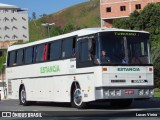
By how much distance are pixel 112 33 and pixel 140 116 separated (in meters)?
4.83

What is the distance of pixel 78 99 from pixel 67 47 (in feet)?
7.75

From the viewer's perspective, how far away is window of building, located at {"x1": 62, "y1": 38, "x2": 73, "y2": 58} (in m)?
22.3

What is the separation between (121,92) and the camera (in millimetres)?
20359

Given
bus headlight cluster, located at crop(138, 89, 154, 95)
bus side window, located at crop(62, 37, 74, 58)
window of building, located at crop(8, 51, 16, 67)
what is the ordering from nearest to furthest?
1. bus headlight cluster, located at crop(138, 89, 154, 95)
2. bus side window, located at crop(62, 37, 74, 58)
3. window of building, located at crop(8, 51, 16, 67)

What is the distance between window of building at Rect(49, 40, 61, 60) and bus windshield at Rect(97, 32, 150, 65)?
147 inches

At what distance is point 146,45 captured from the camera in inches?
831

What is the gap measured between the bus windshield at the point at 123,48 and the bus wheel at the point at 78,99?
6.84 ft

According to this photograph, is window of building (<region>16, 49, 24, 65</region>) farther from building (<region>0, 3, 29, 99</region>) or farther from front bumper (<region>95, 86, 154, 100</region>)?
building (<region>0, 3, 29, 99</region>)

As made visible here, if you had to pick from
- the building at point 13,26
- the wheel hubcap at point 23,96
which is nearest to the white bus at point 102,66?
the wheel hubcap at point 23,96

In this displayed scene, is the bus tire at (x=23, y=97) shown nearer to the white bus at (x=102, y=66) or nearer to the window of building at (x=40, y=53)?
the window of building at (x=40, y=53)

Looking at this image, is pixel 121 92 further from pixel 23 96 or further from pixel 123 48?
pixel 23 96

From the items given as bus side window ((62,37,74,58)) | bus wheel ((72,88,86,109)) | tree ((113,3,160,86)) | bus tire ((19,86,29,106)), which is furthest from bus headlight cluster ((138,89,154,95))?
tree ((113,3,160,86))

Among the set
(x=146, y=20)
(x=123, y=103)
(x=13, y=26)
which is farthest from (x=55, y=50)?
(x=13, y=26)

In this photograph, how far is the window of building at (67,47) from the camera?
880 inches
